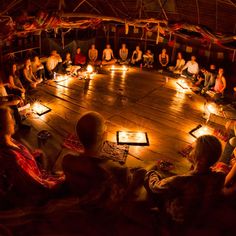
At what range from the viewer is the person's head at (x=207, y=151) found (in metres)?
2.12

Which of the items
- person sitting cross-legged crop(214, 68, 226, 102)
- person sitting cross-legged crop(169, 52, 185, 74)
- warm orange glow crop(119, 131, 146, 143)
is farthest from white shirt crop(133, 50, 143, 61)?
warm orange glow crop(119, 131, 146, 143)

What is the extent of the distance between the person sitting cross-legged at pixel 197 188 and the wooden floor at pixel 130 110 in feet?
12.4

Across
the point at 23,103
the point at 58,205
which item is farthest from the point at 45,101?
the point at 58,205

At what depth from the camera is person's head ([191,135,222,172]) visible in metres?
2.12

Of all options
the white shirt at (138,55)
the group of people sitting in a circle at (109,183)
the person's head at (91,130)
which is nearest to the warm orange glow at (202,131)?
the group of people sitting in a circle at (109,183)

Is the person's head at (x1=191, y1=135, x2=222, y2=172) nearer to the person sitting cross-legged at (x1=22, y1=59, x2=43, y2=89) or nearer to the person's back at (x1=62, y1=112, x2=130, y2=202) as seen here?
the person's back at (x1=62, y1=112, x2=130, y2=202)

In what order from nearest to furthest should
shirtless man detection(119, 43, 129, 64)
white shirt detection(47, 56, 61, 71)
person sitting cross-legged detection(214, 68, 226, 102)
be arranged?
person sitting cross-legged detection(214, 68, 226, 102) < white shirt detection(47, 56, 61, 71) < shirtless man detection(119, 43, 129, 64)

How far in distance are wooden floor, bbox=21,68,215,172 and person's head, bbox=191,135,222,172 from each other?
396 centimetres

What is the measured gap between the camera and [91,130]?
2.10 metres

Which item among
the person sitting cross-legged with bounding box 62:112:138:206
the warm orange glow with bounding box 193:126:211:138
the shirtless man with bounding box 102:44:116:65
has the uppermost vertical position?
the person sitting cross-legged with bounding box 62:112:138:206

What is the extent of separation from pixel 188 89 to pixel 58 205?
30.3 feet

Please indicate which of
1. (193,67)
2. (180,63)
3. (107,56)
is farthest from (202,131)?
(107,56)

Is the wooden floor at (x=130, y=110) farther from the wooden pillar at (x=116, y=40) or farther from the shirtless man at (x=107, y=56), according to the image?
the wooden pillar at (x=116, y=40)

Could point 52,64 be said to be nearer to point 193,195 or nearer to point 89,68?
point 89,68
